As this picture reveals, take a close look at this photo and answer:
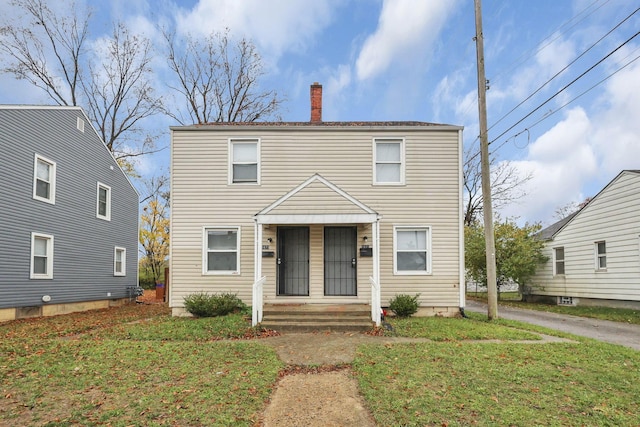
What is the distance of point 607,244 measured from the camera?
47.4 ft

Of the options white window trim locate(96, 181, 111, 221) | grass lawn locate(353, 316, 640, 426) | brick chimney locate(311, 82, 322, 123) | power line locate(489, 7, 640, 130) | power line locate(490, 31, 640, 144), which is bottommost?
grass lawn locate(353, 316, 640, 426)

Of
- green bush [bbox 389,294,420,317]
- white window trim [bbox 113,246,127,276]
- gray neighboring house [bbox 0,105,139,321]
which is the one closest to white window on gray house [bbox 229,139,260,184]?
green bush [bbox 389,294,420,317]

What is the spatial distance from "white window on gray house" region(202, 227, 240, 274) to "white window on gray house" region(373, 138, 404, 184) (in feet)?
14.3

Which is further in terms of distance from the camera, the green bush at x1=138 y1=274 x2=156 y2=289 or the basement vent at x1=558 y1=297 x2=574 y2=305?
the green bush at x1=138 y1=274 x2=156 y2=289

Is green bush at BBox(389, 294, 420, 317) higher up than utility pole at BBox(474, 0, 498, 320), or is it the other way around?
utility pole at BBox(474, 0, 498, 320)

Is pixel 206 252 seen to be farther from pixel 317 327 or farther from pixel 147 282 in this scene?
pixel 147 282

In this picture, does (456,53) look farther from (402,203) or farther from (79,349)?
(79,349)

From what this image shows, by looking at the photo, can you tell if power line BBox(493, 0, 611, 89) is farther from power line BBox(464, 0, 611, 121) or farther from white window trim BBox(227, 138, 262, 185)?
white window trim BBox(227, 138, 262, 185)

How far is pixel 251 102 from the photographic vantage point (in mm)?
26953

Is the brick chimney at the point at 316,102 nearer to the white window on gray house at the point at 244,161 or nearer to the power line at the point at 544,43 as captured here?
the white window on gray house at the point at 244,161

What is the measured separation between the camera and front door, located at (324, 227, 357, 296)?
11227 millimetres

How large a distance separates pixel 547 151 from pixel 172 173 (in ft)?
47.5

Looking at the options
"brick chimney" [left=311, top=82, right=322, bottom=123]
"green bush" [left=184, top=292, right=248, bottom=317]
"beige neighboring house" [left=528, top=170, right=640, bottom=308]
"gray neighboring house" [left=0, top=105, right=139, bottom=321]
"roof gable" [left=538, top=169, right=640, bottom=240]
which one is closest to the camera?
"green bush" [left=184, top=292, right=248, bottom=317]

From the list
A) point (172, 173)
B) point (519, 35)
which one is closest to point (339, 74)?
point (519, 35)
